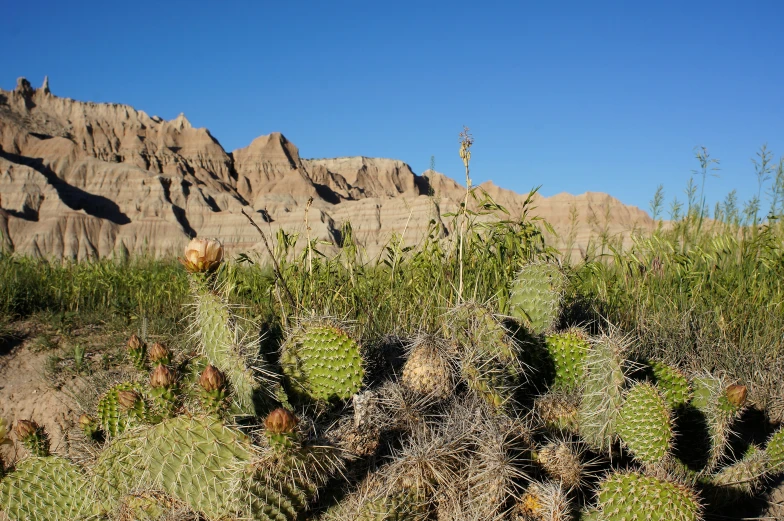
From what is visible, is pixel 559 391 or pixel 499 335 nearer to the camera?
pixel 499 335

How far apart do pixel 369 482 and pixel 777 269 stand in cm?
400

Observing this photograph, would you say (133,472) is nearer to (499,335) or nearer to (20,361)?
(499,335)

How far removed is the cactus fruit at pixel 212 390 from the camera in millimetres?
1746

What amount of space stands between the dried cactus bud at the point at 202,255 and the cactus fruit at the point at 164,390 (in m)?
0.52

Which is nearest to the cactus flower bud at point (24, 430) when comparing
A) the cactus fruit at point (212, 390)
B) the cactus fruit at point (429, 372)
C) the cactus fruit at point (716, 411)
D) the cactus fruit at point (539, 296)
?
the cactus fruit at point (212, 390)

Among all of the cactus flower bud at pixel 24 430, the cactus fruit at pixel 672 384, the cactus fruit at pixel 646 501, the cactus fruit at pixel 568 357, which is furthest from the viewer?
the cactus fruit at pixel 568 357

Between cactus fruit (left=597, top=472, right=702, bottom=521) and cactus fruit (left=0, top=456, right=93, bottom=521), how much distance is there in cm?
194

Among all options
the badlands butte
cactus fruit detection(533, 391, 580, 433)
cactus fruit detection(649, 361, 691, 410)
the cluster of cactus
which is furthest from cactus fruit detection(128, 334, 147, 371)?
the badlands butte

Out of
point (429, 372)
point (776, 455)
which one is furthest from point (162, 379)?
point (776, 455)

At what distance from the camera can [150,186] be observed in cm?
5703

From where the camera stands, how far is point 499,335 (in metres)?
2.52

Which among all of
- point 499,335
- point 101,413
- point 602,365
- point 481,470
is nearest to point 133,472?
point 101,413

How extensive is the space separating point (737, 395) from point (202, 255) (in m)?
2.30

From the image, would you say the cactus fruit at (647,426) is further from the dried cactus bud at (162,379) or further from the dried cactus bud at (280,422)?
the dried cactus bud at (162,379)
